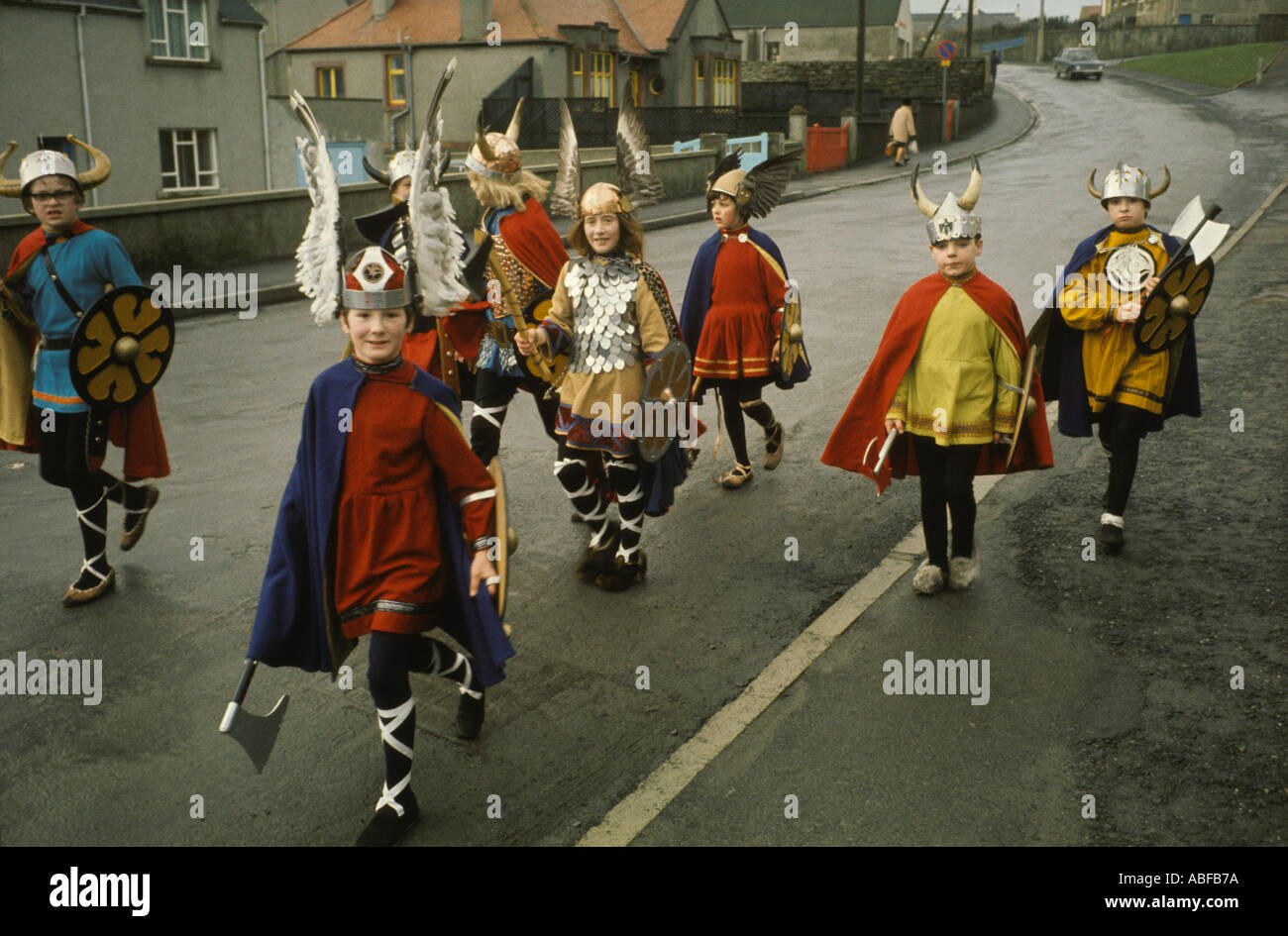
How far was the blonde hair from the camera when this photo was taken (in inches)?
268

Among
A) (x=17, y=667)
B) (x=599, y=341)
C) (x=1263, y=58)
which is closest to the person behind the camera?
(x=17, y=667)

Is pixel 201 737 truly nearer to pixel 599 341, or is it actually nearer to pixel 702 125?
pixel 599 341

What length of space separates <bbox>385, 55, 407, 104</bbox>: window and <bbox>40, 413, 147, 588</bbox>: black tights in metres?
35.5

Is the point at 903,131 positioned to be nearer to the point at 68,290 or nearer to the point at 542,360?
the point at 542,360

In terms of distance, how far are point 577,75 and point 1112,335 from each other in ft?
115

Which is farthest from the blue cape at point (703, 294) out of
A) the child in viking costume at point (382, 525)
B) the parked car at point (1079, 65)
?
the parked car at point (1079, 65)

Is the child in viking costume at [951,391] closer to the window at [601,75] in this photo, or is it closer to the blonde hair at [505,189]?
the blonde hair at [505,189]

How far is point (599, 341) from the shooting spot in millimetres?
5957

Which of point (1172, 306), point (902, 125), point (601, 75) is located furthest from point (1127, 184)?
point (601, 75)

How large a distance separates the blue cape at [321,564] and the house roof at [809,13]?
218ft

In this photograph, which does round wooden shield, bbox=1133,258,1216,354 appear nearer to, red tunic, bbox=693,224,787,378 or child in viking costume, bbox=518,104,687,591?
red tunic, bbox=693,224,787,378
